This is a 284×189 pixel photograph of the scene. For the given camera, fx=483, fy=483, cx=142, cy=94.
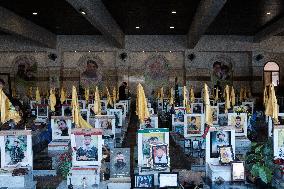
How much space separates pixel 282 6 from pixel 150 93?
49.2ft

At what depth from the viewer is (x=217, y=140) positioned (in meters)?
10.7

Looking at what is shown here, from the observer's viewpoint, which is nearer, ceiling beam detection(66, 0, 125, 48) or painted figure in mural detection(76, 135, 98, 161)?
painted figure in mural detection(76, 135, 98, 161)

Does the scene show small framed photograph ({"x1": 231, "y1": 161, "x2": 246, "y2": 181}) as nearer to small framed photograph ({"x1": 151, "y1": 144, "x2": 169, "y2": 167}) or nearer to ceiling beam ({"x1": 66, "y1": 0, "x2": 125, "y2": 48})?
small framed photograph ({"x1": 151, "y1": 144, "x2": 169, "y2": 167})

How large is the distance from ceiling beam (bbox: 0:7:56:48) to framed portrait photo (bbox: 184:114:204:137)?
9.39 m

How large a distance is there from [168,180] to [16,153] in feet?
11.4

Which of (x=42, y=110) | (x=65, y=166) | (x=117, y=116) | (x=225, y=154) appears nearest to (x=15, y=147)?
(x=65, y=166)

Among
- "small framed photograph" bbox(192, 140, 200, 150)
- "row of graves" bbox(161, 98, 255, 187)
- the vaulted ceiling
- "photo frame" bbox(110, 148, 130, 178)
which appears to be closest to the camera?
"photo frame" bbox(110, 148, 130, 178)

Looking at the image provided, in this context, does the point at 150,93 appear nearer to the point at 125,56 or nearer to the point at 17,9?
the point at 125,56

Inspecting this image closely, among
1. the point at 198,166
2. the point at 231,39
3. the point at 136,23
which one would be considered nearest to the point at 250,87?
the point at 231,39

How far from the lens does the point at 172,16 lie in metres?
22.4

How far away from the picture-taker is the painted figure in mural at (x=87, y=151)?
399 inches

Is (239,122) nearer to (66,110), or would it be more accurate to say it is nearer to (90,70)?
(66,110)

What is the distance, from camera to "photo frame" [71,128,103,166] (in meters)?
10.1

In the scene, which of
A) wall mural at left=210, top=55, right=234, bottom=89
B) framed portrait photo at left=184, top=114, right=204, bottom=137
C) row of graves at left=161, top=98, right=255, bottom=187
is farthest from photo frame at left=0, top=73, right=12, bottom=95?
framed portrait photo at left=184, top=114, right=204, bottom=137
